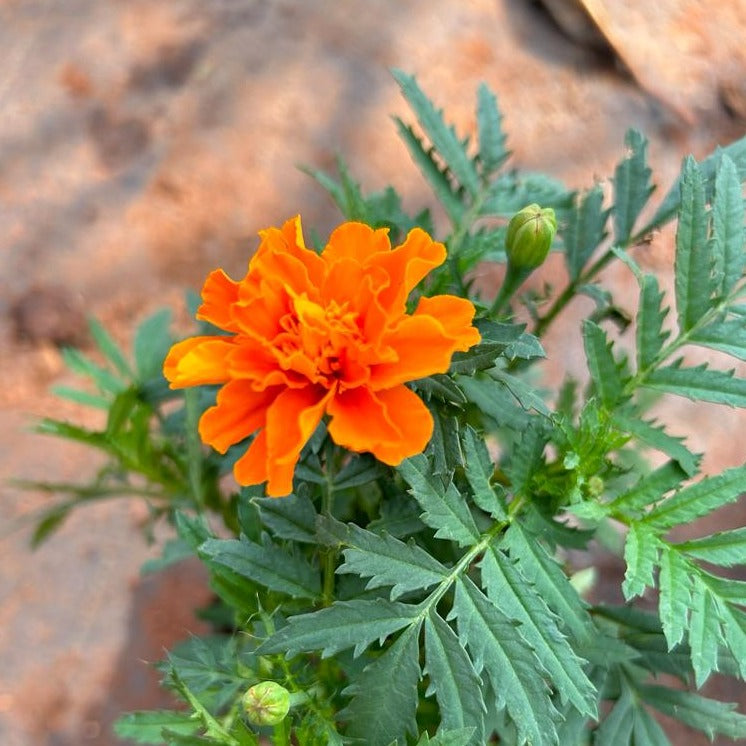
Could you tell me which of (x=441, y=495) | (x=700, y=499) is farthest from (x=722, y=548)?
(x=441, y=495)

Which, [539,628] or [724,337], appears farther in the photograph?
[724,337]

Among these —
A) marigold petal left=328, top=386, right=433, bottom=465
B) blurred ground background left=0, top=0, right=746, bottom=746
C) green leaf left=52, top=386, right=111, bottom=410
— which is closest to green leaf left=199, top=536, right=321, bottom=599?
marigold petal left=328, top=386, right=433, bottom=465

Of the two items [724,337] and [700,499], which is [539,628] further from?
[724,337]

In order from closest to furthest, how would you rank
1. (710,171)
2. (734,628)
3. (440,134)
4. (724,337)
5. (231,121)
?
1. (734,628)
2. (724,337)
3. (710,171)
4. (440,134)
5. (231,121)

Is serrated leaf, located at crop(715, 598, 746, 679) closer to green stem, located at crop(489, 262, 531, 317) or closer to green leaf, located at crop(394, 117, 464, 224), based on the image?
green stem, located at crop(489, 262, 531, 317)

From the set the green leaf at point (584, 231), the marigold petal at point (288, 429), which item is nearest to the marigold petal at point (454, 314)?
the marigold petal at point (288, 429)
